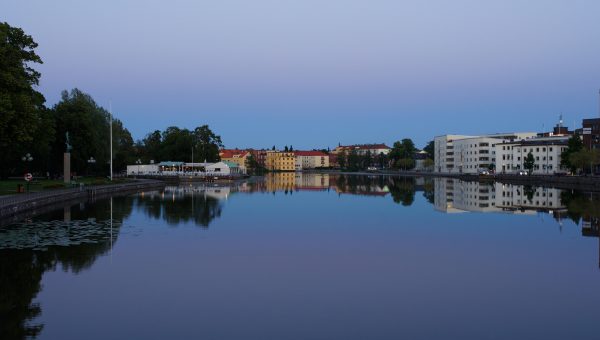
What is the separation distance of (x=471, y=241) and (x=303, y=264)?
9.93 metres

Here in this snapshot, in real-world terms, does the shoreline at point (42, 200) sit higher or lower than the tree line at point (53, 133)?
lower

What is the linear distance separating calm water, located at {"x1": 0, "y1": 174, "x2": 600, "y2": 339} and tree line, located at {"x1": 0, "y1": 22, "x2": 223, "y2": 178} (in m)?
12.4

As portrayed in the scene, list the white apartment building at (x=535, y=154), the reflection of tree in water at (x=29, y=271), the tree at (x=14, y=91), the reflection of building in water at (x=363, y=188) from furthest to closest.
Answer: the white apartment building at (x=535, y=154)
the reflection of building in water at (x=363, y=188)
the tree at (x=14, y=91)
the reflection of tree in water at (x=29, y=271)

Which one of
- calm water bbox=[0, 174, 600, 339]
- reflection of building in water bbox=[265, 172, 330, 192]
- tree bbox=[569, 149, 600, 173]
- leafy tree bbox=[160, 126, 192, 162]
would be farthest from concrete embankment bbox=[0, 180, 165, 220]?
tree bbox=[569, 149, 600, 173]

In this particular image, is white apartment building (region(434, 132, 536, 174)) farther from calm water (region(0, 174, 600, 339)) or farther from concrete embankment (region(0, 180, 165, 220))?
calm water (region(0, 174, 600, 339))

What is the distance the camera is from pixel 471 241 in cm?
2492

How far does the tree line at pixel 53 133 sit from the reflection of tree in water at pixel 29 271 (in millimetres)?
15364

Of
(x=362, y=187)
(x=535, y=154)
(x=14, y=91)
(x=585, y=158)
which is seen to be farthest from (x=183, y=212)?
(x=535, y=154)

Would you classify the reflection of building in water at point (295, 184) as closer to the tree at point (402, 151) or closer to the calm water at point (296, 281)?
the calm water at point (296, 281)

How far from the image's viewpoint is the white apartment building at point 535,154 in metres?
127

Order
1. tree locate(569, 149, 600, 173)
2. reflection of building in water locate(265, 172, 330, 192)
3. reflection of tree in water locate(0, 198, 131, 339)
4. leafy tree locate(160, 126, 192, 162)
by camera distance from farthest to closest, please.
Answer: leafy tree locate(160, 126, 192, 162) → tree locate(569, 149, 600, 173) → reflection of building in water locate(265, 172, 330, 192) → reflection of tree in water locate(0, 198, 131, 339)

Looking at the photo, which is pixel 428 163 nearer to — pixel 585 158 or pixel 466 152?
pixel 466 152

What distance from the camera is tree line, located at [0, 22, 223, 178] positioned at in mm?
38938

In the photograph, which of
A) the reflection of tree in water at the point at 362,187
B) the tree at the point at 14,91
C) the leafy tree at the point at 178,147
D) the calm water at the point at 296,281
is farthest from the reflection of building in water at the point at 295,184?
the calm water at the point at 296,281
